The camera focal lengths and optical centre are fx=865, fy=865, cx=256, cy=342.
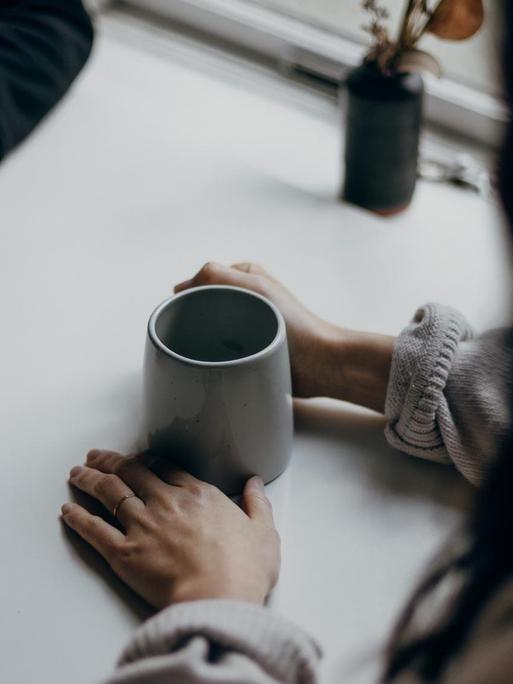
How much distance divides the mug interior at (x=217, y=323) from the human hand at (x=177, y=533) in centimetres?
9

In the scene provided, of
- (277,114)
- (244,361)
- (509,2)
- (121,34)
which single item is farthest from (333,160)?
(509,2)

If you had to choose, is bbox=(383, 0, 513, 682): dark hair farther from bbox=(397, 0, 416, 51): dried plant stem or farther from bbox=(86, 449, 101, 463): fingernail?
bbox=(397, 0, 416, 51): dried plant stem

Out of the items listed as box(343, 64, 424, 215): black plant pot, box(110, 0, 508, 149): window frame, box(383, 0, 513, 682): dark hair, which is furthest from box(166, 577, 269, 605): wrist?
box(110, 0, 508, 149): window frame

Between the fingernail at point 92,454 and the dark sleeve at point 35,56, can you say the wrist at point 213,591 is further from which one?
the dark sleeve at point 35,56

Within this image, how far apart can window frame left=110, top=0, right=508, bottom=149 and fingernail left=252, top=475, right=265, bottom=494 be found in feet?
1.86

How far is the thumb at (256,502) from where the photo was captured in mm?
546

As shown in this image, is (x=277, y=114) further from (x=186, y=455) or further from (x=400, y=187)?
(x=186, y=455)

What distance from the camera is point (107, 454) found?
23.3 inches

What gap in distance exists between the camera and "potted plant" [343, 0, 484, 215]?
77 centimetres

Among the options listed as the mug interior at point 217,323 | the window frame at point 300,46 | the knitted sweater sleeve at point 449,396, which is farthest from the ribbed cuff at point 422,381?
the window frame at point 300,46

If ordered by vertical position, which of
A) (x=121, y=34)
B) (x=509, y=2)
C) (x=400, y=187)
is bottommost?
(x=121, y=34)

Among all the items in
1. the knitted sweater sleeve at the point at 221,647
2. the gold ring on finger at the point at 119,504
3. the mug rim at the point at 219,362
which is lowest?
the gold ring on finger at the point at 119,504

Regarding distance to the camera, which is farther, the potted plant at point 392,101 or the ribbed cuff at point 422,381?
the potted plant at point 392,101

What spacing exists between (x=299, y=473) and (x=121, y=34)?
2.58 ft
